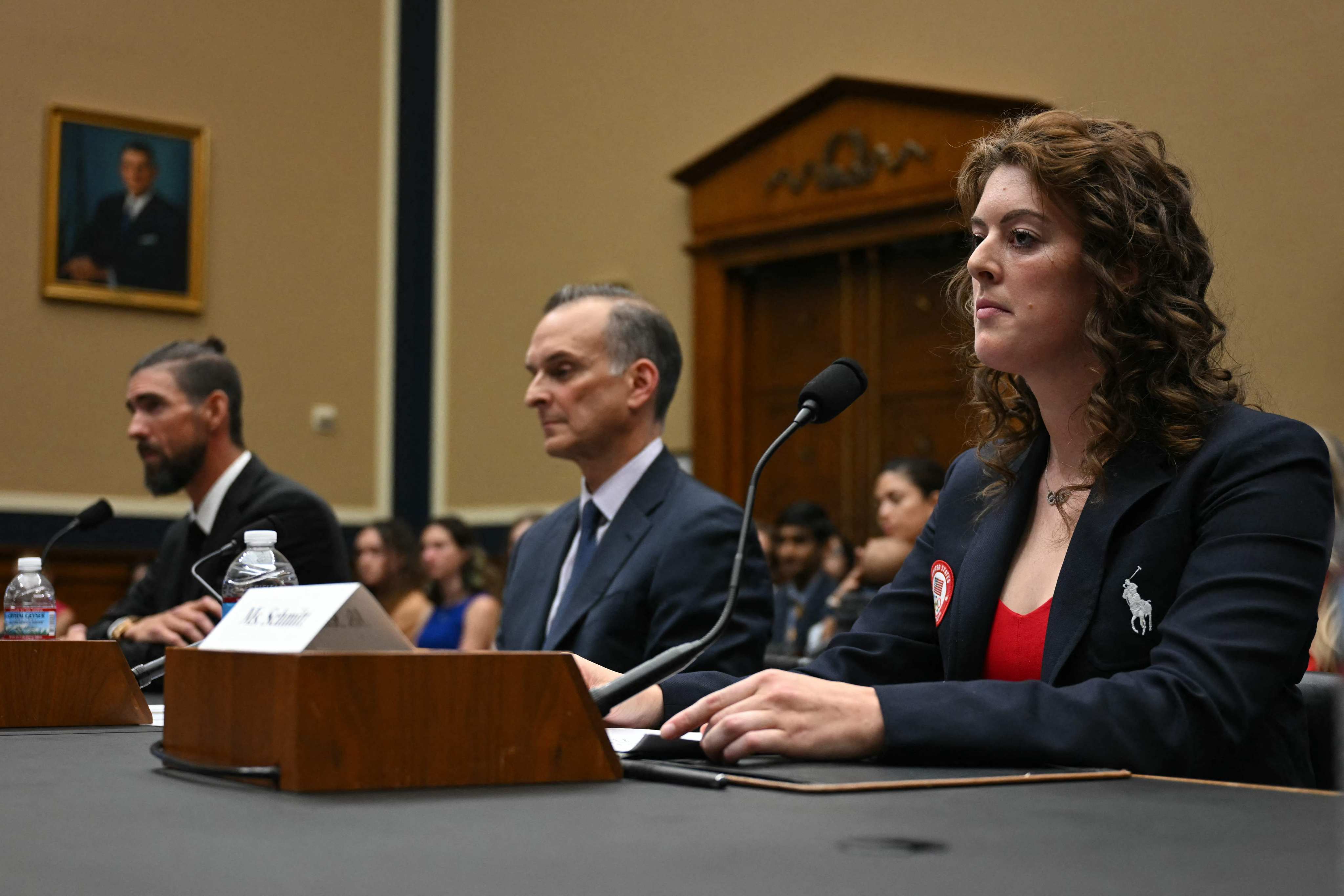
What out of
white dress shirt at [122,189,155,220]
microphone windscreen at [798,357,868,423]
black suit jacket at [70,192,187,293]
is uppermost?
white dress shirt at [122,189,155,220]

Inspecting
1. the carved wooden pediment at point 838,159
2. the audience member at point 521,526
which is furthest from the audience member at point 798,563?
the carved wooden pediment at point 838,159

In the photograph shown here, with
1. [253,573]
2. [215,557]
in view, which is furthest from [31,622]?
[215,557]

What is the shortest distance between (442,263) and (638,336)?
19.6 ft

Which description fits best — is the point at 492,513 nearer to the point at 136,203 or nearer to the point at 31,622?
the point at 136,203

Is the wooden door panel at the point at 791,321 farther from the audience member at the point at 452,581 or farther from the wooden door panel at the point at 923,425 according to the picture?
the audience member at the point at 452,581

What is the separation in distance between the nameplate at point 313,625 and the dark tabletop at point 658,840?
120mm

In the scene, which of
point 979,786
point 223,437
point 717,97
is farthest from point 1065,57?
point 979,786

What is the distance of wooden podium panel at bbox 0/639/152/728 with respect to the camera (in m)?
1.71

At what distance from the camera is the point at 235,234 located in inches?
325

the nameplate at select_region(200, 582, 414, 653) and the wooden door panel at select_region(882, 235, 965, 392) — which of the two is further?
the wooden door panel at select_region(882, 235, 965, 392)

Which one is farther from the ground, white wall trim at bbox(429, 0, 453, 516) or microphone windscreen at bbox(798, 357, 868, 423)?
white wall trim at bbox(429, 0, 453, 516)

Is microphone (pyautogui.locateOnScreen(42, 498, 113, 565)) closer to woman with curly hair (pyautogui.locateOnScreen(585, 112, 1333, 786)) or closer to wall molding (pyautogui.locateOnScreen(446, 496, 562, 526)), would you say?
woman with curly hair (pyautogui.locateOnScreen(585, 112, 1333, 786))

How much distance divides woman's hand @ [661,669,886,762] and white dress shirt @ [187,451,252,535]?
2.25m

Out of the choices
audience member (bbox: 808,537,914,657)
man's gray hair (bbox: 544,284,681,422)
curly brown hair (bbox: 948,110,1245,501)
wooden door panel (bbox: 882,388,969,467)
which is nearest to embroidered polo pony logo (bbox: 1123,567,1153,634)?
curly brown hair (bbox: 948,110,1245,501)
